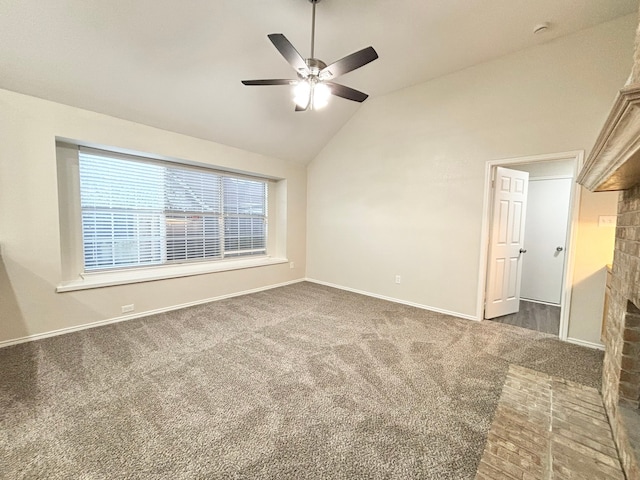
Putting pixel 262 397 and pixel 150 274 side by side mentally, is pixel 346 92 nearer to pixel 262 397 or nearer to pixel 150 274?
pixel 262 397

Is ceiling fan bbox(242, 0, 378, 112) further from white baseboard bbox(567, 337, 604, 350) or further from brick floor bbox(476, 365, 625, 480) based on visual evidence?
white baseboard bbox(567, 337, 604, 350)

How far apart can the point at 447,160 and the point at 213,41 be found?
10.0 ft

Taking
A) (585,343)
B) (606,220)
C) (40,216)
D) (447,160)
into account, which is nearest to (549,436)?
(585,343)

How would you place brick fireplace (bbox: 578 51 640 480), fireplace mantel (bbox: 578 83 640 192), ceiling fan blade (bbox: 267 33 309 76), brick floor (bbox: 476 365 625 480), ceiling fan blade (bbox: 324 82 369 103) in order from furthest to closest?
ceiling fan blade (bbox: 324 82 369 103) < ceiling fan blade (bbox: 267 33 309 76) < brick floor (bbox: 476 365 625 480) < brick fireplace (bbox: 578 51 640 480) < fireplace mantel (bbox: 578 83 640 192)

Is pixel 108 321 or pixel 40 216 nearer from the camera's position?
pixel 40 216

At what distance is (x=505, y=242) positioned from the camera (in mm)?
3396

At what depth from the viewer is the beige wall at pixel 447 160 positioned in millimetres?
2574

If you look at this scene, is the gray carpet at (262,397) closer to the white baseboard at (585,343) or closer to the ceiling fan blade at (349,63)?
the white baseboard at (585,343)

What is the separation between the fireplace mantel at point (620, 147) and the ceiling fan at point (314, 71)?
144 centimetres

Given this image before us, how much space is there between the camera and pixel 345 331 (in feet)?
9.62

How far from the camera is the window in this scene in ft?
10.5

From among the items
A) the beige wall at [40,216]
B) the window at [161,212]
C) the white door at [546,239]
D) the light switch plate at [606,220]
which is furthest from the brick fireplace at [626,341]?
the window at [161,212]

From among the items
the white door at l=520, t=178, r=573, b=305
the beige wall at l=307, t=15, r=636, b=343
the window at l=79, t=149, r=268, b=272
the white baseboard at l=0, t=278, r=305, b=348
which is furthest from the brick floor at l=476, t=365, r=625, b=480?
the window at l=79, t=149, r=268, b=272

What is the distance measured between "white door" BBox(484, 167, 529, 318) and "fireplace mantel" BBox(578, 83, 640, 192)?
1.80 meters
